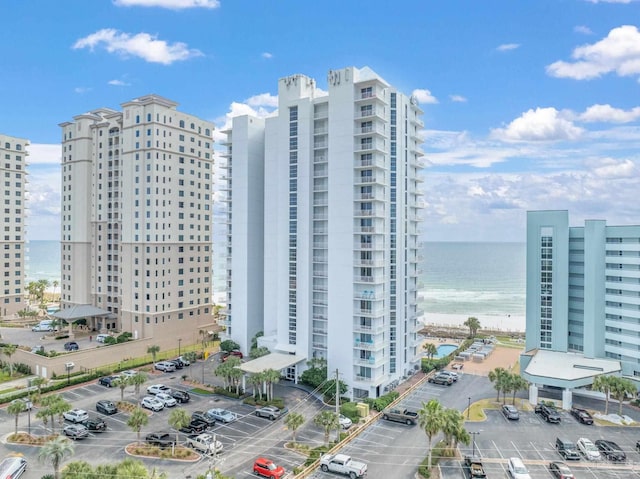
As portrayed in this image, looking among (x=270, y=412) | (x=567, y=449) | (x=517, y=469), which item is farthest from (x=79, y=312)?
(x=567, y=449)

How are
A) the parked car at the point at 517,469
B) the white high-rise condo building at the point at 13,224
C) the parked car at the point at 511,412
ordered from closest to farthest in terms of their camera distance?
the parked car at the point at 517,469 < the parked car at the point at 511,412 < the white high-rise condo building at the point at 13,224

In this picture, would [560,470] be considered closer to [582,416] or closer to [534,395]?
[582,416]

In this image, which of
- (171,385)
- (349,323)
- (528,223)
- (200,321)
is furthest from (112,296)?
(528,223)

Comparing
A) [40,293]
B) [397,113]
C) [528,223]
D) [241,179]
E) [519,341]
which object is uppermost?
[397,113]

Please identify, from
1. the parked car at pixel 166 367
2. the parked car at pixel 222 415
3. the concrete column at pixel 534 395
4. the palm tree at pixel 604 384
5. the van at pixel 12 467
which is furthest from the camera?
the parked car at pixel 166 367

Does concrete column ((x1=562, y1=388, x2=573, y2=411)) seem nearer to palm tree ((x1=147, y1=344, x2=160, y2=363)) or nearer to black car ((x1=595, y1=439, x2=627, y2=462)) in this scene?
black car ((x1=595, y1=439, x2=627, y2=462))

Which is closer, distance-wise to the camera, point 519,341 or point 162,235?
point 162,235

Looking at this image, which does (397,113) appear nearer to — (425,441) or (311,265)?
(311,265)

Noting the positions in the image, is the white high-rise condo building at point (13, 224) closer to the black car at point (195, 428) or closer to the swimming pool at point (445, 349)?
the black car at point (195, 428)

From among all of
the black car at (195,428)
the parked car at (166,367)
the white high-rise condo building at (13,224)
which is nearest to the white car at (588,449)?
the black car at (195,428)
